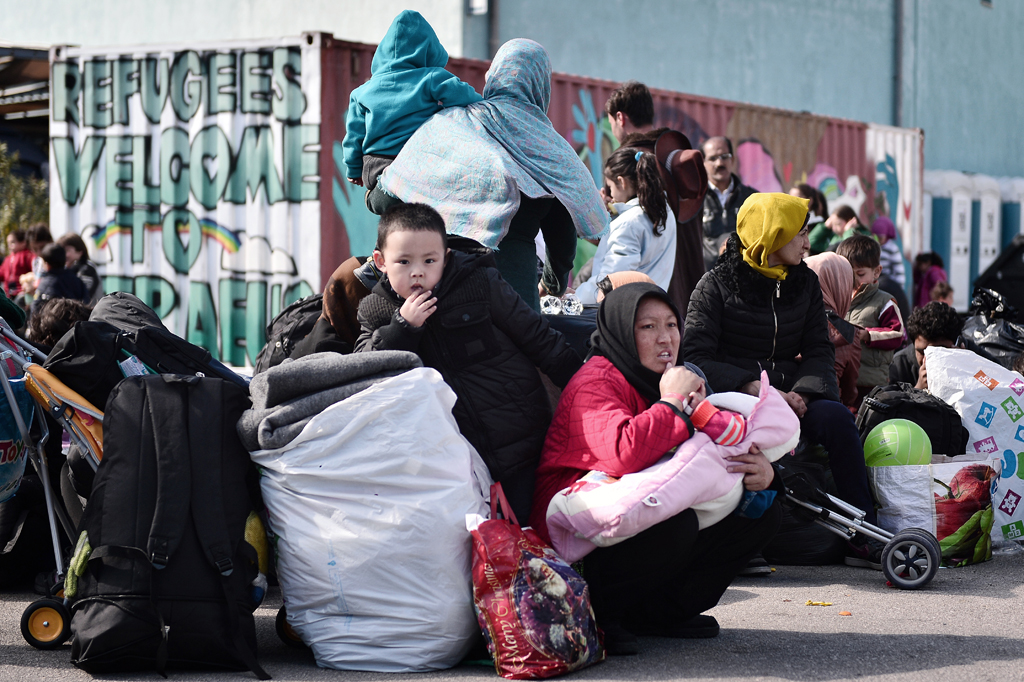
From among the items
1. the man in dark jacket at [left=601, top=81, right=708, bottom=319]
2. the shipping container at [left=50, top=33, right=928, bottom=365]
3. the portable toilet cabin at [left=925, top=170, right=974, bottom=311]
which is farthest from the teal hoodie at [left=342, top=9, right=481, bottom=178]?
the portable toilet cabin at [left=925, top=170, right=974, bottom=311]

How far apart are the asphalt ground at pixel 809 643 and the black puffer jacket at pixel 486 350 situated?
0.74m

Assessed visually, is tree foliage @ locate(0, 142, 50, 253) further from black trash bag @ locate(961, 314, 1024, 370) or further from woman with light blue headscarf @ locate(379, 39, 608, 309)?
black trash bag @ locate(961, 314, 1024, 370)

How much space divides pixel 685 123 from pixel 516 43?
7.37 metres

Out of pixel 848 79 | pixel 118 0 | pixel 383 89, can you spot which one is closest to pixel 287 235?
pixel 383 89

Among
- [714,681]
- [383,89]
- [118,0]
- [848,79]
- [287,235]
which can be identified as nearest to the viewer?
[714,681]

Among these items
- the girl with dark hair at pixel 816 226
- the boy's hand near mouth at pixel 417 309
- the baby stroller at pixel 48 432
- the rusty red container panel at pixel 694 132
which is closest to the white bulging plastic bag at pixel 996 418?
the boy's hand near mouth at pixel 417 309

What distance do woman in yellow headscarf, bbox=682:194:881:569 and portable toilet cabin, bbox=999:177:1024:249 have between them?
1644 centimetres

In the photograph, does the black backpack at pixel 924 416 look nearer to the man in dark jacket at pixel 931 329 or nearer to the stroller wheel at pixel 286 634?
the man in dark jacket at pixel 931 329

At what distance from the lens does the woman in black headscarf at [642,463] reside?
11.4 ft

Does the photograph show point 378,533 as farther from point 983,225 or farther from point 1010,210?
point 1010,210

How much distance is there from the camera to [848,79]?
19016mm

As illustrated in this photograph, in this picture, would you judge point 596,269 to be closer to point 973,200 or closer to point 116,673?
point 116,673

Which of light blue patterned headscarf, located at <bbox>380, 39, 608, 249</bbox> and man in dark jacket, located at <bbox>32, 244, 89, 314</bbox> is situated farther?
man in dark jacket, located at <bbox>32, 244, 89, 314</bbox>

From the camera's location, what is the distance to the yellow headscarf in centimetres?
496
